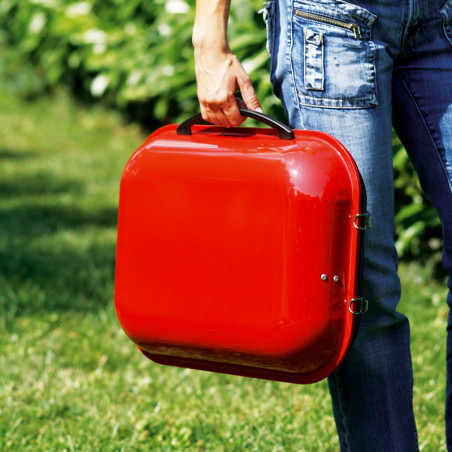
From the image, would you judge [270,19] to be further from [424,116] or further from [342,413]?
[342,413]

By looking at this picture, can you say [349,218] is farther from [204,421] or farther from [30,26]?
[30,26]

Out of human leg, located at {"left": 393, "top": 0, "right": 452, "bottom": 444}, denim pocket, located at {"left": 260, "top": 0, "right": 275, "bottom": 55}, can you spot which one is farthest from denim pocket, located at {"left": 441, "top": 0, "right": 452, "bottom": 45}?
denim pocket, located at {"left": 260, "top": 0, "right": 275, "bottom": 55}

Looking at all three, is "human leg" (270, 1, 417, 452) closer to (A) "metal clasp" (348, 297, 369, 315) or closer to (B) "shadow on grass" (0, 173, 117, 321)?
(A) "metal clasp" (348, 297, 369, 315)

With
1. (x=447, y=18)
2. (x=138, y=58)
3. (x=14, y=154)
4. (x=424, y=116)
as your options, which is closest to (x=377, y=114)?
(x=424, y=116)

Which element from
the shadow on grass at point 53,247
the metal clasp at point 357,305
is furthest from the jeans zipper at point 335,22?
the shadow on grass at point 53,247

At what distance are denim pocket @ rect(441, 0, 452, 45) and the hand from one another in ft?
1.47

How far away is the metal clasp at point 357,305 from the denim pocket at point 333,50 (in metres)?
0.38

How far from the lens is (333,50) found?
4.99 ft

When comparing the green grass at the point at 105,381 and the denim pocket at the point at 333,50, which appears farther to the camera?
the green grass at the point at 105,381

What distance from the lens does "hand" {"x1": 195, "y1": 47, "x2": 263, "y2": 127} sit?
154 centimetres

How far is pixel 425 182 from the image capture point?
174 cm

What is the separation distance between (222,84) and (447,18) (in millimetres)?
523

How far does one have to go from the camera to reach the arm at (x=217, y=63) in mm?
1534

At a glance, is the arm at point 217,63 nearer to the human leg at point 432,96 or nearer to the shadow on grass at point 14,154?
the human leg at point 432,96
